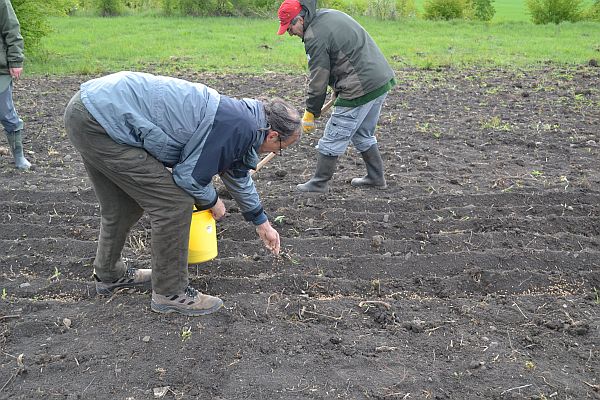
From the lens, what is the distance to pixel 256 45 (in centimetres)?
1528

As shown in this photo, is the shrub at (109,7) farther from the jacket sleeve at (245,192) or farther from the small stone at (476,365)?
the small stone at (476,365)

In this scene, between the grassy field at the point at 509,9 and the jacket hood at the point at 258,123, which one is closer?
the jacket hood at the point at 258,123

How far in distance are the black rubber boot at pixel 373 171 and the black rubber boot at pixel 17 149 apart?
3341mm

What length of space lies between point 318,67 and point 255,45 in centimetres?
1059

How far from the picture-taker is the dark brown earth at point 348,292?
10.8 feet

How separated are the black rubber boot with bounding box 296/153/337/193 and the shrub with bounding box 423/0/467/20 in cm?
1809

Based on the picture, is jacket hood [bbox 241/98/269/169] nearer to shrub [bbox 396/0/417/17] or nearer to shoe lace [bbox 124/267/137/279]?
shoe lace [bbox 124/267/137/279]

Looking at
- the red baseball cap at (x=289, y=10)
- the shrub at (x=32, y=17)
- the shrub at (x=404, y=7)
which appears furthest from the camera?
the shrub at (x=404, y=7)

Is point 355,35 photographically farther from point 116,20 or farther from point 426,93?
point 116,20

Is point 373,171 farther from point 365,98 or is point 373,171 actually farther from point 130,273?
point 130,273

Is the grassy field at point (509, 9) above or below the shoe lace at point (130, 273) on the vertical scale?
below

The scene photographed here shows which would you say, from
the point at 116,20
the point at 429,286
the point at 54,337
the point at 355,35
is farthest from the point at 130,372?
the point at 116,20

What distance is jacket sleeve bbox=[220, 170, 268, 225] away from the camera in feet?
11.7

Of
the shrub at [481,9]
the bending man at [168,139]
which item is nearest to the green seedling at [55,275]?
the bending man at [168,139]
